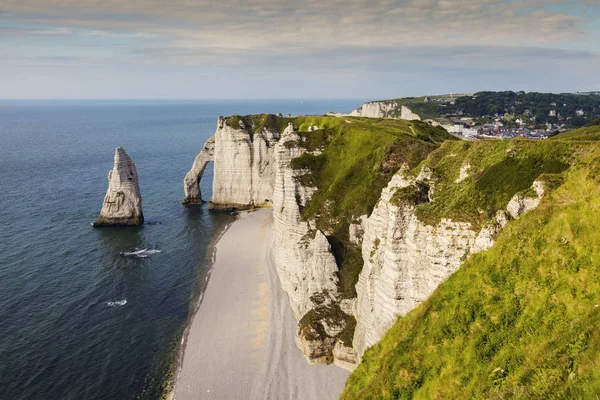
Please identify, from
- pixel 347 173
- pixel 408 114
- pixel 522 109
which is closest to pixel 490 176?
pixel 347 173

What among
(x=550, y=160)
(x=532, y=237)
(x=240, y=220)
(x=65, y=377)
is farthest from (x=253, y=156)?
(x=532, y=237)

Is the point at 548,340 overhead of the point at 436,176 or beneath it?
beneath

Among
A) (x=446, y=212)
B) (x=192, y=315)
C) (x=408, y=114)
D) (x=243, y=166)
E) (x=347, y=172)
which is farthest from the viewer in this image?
(x=408, y=114)

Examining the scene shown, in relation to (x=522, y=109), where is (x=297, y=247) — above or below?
below

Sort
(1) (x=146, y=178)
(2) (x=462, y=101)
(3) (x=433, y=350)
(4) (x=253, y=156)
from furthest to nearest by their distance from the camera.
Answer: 1. (2) (x=462, y=101)
2. (1) (x=146, y=178)
3. (4) (x=253, y=156)
4. (3) (x=433, y=350)

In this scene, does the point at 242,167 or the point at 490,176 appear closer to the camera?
the point at 490,176

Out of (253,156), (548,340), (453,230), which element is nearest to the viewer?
(548,340)

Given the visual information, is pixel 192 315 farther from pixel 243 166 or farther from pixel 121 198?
pixel 243 166

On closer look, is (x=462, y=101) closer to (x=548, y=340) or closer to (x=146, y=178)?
(x=146, y=178)

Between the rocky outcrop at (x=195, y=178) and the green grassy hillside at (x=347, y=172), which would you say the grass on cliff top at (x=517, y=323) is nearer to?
the green grassy hillside at (x=347, y=172)
